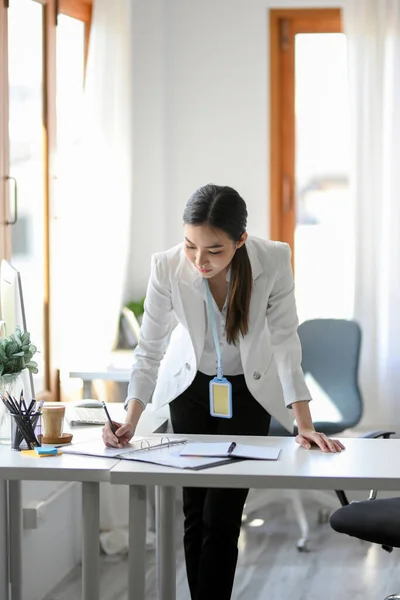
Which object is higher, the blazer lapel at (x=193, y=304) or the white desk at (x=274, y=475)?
the blazer lapel at (x=193, y=304)

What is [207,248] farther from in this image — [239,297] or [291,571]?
[291,571]

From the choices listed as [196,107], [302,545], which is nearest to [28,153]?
[196,107]

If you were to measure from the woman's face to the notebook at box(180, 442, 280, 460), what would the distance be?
1.51 feet

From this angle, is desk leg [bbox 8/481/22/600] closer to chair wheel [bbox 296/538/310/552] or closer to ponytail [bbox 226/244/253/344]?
ponytail [bbox 226/244/253/344]

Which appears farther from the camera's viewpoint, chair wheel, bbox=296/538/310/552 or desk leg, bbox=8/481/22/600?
chair wheel, bbox=296/538/310/552

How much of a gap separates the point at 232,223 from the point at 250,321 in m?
0.32

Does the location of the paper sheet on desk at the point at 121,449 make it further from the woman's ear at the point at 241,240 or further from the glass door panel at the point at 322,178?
the glass door panel at the point at 322,178

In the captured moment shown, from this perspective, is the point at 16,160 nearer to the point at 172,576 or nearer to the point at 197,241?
the point at 197,241

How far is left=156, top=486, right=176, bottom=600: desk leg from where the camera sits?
278cm

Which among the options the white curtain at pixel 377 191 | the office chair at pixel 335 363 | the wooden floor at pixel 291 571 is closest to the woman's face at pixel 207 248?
the wooden floor at pixel 291 571

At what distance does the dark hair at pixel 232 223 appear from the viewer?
2523mm

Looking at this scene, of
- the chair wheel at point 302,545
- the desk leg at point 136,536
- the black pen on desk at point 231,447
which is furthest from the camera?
the chair wheel at point 302,545

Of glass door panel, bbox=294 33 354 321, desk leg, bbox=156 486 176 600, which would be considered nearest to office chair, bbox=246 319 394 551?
glass door panel, bbox=294 33 354 321

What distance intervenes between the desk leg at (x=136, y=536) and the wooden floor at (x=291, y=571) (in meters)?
1.20
